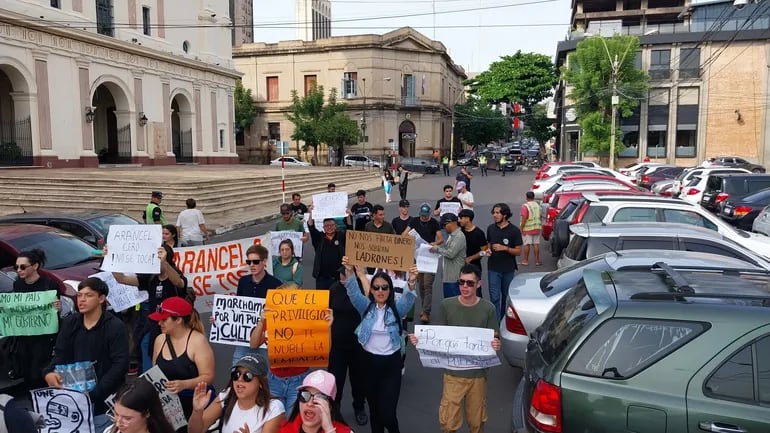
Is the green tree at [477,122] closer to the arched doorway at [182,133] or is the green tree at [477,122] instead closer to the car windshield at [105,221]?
the arched doorway at [182,133]

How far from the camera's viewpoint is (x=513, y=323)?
21.7 ft

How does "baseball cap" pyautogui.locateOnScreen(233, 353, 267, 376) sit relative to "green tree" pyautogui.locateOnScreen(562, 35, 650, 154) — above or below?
below

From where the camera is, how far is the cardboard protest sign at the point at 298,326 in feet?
16.9

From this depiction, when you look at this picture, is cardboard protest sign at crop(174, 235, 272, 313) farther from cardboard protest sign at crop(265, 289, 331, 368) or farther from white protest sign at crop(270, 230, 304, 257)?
cardboard protest sign at crop(265, 289, 331, 368)

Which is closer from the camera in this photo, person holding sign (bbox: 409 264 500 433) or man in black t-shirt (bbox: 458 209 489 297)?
person holding sign (bbox: 409 264 500 433)

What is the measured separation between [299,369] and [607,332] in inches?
106

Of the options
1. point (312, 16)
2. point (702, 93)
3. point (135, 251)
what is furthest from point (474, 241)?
point (312, 16)

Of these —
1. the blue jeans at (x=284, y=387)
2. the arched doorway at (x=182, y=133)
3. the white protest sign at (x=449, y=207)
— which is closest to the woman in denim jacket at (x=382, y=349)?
the blue jeans at (x=284, y=387)

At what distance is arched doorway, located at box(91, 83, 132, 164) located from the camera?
119 feet

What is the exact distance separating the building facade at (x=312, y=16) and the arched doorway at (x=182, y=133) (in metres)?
53.0

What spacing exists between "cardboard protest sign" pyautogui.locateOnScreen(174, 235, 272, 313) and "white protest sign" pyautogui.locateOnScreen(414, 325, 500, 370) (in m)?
3.76

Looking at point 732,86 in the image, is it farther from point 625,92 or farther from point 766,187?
point 766,187

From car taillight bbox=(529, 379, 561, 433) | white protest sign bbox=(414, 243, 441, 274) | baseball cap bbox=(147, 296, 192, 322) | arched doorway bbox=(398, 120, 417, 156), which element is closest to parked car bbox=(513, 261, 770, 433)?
car taillight bbox=(529, 379, 561, 433)

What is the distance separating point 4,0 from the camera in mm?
27562
